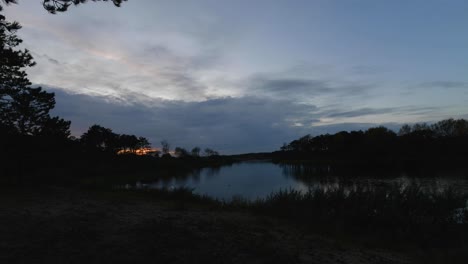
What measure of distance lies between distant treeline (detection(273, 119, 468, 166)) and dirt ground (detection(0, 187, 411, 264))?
8214 cm

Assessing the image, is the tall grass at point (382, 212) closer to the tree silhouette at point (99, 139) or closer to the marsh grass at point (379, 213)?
the marsh grass at point (379, 213)

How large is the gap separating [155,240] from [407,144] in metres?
104

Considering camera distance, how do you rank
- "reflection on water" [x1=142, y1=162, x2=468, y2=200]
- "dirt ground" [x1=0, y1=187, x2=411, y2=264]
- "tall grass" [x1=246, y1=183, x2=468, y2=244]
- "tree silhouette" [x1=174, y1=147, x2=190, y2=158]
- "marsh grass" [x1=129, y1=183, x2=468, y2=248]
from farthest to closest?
1. "tree silhouette" [x1=174, y1=147, x2=190, y2=158]
2. "reflection on water" [x1=142, y1=162, x2=468, y2=200]
3. "tall grass" [x1=246, y1=183, x2=468, y2=244]
4. "marsh grass" [x1=129, y1=183, x2=468, y2=248]
5. "dirt ground" [x1=0, y1=187, x2=411, y2=264]

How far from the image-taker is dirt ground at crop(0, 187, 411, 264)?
495 centimetres

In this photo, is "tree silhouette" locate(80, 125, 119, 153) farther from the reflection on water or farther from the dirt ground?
the dirt ground

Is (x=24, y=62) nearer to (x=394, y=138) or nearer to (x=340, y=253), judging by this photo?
(x=340, y=253)

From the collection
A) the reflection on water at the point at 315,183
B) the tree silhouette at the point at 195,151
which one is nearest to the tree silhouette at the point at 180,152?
the tree silhouette at the point at 195,151

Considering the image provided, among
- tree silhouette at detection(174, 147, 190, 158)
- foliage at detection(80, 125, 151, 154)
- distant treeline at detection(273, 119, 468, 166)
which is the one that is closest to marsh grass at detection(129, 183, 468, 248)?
foliage at detection(80, 125, 151, 154)

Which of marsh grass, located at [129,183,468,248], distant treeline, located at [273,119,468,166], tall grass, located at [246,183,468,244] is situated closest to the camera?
marsh grass, located at [129,183,468,248]

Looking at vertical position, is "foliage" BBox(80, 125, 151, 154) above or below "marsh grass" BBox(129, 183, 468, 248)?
above

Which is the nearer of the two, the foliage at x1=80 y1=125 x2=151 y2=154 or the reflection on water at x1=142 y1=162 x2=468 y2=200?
the reflection on water at x1=142 y1=162 x2=468 y2=200

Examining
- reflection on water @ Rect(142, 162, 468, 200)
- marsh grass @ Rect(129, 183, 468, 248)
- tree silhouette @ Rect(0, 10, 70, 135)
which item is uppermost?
tree silhouette @ Rect(0, 10, 70, 135)

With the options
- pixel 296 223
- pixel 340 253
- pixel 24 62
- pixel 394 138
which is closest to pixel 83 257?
pixel 340 253

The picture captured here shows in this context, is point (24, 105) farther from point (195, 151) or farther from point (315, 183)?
point (195, 151)
